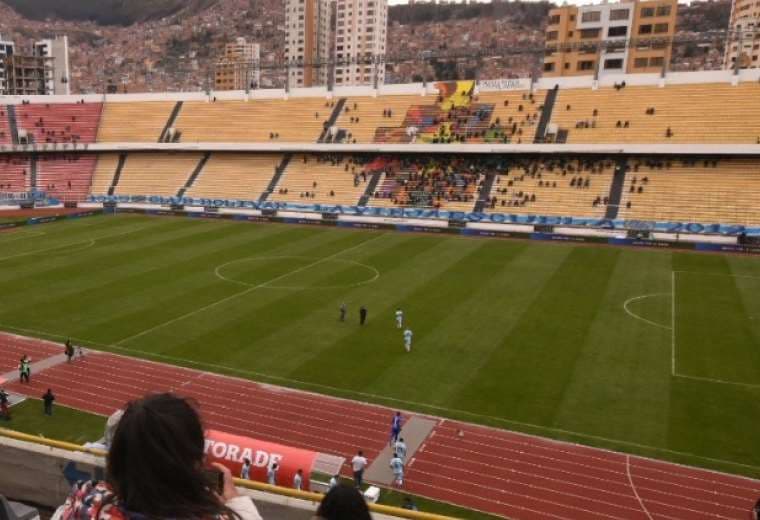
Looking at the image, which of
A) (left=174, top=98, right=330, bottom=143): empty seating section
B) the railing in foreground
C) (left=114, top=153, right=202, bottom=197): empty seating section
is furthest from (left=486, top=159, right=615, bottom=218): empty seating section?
the railing in foreground

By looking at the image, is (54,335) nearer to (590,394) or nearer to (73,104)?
(590,394)

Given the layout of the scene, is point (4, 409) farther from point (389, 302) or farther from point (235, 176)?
point (235, 176)

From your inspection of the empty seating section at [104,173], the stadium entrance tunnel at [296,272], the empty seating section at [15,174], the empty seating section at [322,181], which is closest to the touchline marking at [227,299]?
the stadium entrance tunnel at [296,272]

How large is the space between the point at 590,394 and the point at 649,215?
33.0 meters

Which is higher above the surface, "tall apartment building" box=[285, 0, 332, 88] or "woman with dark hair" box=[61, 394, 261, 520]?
"tall apartment building" box=[285, 0, 332, 88]

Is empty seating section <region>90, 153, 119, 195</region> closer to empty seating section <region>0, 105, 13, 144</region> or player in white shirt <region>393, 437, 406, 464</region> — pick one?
empty seating section <region>0, 105, 13, 144</region>

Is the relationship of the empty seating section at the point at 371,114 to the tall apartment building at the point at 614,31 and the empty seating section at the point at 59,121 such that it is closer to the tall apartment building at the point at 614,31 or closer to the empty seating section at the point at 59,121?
the empty seating section at the point at 59,121

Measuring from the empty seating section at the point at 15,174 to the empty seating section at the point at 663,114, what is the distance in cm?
5555

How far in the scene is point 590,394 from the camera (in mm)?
20328

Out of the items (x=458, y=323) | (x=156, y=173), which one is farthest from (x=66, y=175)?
(x=458, y=323)

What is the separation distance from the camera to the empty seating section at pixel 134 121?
2783 inches

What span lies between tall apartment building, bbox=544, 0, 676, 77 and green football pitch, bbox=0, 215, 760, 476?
5800cm

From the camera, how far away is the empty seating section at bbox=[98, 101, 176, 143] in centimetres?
7069

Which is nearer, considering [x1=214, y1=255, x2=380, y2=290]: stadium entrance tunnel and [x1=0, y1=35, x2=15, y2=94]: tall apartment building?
[x1=214, y1=255, x2=380, y2=290]: stadium entrance tunnel
